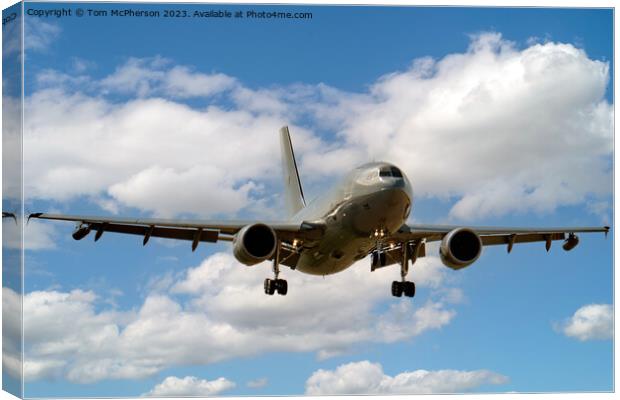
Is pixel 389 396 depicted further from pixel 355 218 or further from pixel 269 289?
pixel 269 289

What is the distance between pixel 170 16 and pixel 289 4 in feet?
11.6

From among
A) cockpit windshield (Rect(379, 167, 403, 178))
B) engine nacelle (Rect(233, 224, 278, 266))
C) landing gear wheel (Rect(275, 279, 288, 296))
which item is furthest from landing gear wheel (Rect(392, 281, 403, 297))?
cockpit windshield (Rect(379, 167, 403, 178))

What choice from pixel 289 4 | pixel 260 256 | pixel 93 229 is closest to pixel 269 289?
→ pixel 260 256

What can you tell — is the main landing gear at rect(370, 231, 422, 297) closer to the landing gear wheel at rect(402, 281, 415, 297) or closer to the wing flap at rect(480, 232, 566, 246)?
the landing gear wheel at rect(402, 281, 415, 297)

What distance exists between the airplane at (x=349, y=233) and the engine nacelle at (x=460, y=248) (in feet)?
0.11

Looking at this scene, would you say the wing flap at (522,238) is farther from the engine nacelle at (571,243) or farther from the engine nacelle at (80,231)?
the engine nacelle at (80,231)

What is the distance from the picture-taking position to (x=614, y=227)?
25953 mm

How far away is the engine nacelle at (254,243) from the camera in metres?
28.2

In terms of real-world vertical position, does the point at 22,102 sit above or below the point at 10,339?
above

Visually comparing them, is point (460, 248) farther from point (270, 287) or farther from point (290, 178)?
point (290, 178)

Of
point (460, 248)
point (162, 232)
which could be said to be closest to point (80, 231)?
point (162, 232)

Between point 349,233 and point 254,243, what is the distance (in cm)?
318

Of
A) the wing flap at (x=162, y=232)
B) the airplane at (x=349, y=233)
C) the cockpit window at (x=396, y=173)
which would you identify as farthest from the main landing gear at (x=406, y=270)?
the wing flap at (x=162, y=232)

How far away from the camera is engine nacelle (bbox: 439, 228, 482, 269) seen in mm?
29750
